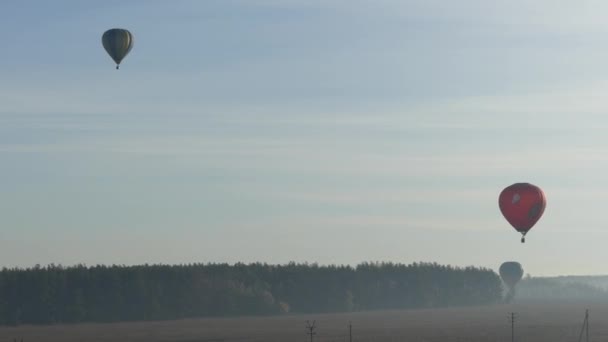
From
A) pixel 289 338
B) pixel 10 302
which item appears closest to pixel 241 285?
pixel 10 302

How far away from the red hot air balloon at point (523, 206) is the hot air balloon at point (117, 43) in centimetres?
2895

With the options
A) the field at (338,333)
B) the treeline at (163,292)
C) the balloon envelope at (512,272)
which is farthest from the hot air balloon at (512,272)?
the treeline at (163,292)

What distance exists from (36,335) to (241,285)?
66946mm

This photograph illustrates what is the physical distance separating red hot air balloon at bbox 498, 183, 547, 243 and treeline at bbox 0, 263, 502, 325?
249 ft

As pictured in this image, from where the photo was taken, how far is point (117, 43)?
9619cm

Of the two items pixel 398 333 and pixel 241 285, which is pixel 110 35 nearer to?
pixel 398 333

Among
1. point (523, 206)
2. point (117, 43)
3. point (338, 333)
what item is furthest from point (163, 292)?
point (523, 206)

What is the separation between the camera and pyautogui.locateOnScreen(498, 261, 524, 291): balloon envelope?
150 metres

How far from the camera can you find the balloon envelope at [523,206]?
86438 mm

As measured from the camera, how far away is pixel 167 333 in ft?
372

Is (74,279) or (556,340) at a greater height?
(74,279)

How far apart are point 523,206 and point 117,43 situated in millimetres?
31167

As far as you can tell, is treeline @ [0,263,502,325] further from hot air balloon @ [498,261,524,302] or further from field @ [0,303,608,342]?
hot air balloon @ [498,261,524,302]

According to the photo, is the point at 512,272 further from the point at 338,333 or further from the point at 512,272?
the point at 338,333
